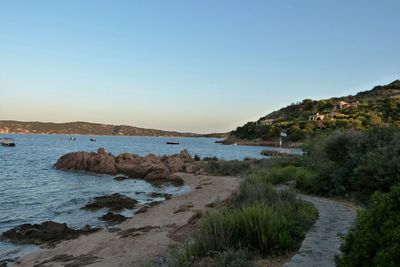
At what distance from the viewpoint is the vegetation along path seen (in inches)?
256

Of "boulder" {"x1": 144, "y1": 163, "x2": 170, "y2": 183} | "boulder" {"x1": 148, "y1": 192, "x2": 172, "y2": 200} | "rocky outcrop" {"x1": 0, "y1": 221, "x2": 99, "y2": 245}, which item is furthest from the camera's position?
"boulder" {"x1": 144, "y1": 163, "x2": 170, "y2": 183}

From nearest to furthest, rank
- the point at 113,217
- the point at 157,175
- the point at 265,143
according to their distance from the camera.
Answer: the point at 113,217, the point at 157,175, the point at 265,143

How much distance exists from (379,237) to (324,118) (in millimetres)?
111209

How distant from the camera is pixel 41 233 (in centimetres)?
1565

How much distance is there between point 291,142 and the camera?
108812 millimetres

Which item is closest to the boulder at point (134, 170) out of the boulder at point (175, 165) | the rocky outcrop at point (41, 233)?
the boulder at point (175, 165)

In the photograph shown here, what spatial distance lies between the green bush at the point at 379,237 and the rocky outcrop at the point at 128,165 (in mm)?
29189

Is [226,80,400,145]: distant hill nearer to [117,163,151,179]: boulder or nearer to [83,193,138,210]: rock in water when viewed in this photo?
[117,163,151,179]: boulder

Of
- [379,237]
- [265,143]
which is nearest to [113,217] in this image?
[379,237]

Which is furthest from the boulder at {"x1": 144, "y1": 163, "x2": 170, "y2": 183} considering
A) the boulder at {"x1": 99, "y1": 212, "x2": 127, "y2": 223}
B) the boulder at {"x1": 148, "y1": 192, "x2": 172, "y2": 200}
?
the boulder at {"x1": 99, "y1": 212, "x2": 127, "y2": 223}

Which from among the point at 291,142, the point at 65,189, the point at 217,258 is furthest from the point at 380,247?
the point at 291,142

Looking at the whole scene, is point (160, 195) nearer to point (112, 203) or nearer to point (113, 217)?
point (112, 203)

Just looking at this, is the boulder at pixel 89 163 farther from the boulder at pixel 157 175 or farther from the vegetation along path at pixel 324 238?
the vegetation along path at pixel 324 238

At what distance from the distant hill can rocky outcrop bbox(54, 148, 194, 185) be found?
29.7 meters
